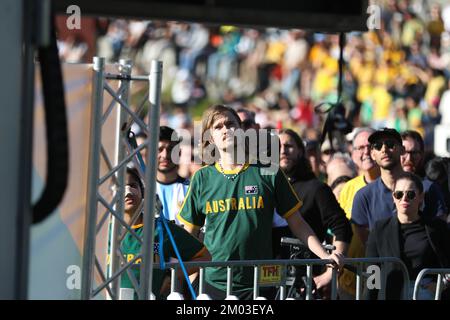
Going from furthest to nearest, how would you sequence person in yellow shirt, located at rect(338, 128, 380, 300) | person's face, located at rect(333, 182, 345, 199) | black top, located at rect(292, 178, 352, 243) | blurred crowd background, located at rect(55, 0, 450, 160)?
1. blurred crowd background, located at rect(55, 0, 450, 160)
2. person's face, located at rect(333, 182, 345, 199)
3. black top, located at rect(292, 178, 352, 243)
4. person in yellow shirt, located at rect(338, 128, 380, 300)

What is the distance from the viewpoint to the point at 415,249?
6.92 m

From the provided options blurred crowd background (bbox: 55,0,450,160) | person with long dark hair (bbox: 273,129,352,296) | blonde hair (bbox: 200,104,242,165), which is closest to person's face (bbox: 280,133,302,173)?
person with long dark hair (bbox: 273,129,352,296)

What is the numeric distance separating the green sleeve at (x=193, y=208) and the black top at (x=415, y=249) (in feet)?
4.32

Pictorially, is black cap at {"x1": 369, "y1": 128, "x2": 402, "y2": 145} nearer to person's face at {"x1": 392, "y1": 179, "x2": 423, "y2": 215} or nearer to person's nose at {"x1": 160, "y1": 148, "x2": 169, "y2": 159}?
person's face at {"x1": 392, "y1": 179, "x2": 423, "y2": 215}

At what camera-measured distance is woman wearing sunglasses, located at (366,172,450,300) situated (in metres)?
6.91

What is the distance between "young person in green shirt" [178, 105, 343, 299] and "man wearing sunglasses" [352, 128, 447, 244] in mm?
1362

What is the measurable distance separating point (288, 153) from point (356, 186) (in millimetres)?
743

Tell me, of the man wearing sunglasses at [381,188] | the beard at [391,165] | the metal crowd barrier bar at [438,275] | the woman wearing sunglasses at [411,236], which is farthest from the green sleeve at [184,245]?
the beard at [391,165]

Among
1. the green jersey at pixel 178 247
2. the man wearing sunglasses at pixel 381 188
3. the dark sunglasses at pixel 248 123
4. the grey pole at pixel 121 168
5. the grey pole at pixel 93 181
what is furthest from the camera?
the dark sunglasses at pixel 248 123

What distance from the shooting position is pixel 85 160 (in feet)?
15.0

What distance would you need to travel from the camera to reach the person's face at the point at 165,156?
7.59 meters

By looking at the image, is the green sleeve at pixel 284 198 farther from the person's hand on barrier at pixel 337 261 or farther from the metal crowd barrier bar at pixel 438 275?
the metal crowd barrier bar at pixel 438 275

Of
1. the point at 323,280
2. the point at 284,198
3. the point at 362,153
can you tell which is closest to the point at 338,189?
the point at 362,153
